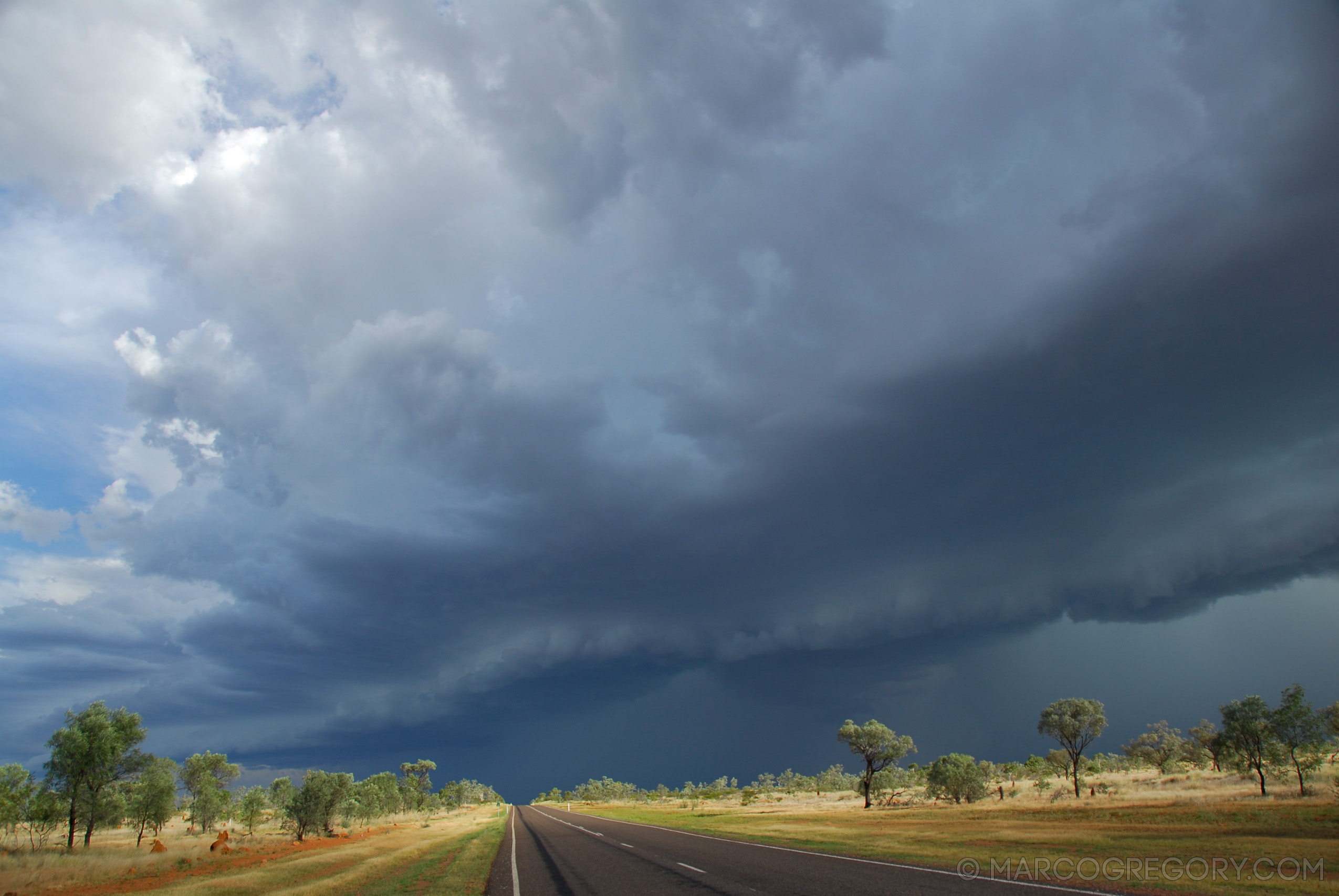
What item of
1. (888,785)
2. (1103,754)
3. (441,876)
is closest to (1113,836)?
(441,876)

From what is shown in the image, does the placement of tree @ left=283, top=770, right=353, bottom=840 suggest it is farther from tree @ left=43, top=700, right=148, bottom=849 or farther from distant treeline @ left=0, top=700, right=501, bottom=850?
tree @ left=43, top=700, right=148, bottom=849

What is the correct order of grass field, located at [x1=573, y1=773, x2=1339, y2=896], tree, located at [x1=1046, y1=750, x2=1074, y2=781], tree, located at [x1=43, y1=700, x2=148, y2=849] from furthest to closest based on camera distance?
tree, located at [x1=1046, y1=750, x2=1074, y2=781]
tree, located at [x1=43, y1=700, x2=148, y2=849]
grass field, located at [x1=573, y1=773, x2=1339, y2=896]

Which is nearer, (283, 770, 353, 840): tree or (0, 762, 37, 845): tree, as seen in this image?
(0, 762, 37, 845): tree

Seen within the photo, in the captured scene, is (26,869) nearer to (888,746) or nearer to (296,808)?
(296,808)

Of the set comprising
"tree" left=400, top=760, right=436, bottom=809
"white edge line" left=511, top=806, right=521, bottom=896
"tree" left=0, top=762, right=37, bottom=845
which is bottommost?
"tree" left=400, top=760, right=436, bottom=809

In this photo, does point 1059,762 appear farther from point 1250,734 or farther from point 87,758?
point 87,758

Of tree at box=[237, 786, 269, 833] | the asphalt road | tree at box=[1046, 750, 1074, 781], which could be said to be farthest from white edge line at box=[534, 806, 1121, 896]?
tree at box=[1046, 750, 1074, 781]

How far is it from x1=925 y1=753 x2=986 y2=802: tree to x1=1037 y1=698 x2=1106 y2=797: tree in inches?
440

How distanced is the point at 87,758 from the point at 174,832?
46344 millimetres

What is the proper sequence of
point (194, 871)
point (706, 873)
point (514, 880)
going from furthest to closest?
point (194, 871) → point (514, 880) → point (706, 873)

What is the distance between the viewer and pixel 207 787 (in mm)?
88188

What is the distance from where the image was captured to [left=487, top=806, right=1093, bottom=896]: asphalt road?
16.2m

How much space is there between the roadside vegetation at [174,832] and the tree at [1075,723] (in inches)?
2740

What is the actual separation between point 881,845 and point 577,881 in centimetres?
1500
